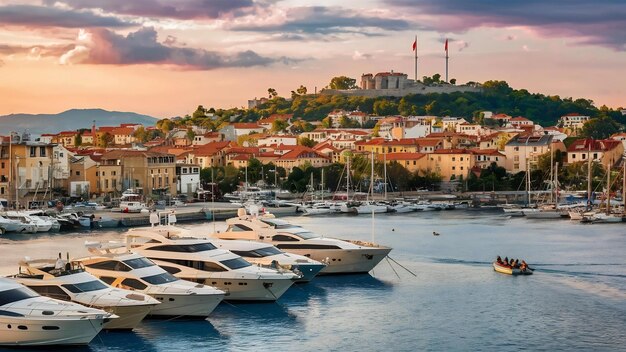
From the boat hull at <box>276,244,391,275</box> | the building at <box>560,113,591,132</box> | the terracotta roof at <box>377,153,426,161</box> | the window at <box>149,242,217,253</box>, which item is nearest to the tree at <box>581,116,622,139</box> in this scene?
the building at <box>560,113,591,132</box>

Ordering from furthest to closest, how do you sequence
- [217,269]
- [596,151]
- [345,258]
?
[596,151] < [345,258] < [217,269]

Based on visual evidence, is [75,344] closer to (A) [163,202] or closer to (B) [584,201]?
(A) [163,202]

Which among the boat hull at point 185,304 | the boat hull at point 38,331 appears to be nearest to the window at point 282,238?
the boat hull at point 185,304

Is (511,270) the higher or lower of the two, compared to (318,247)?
lower

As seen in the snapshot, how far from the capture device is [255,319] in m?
24.2

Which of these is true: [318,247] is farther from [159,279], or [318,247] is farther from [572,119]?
[572,119]

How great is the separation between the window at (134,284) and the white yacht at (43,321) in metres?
2.82

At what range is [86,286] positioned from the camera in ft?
70.4

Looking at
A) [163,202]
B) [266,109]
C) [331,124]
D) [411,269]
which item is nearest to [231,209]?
[163,202]

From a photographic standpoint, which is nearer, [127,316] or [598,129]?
[127,316]

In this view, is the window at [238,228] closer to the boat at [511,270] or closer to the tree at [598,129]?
the boat at [511,270]

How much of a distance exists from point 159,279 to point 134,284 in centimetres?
58

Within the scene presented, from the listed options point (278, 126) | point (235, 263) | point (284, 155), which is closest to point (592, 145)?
point (284, 155)

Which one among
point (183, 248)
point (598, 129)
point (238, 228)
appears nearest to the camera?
point (183, 248)
